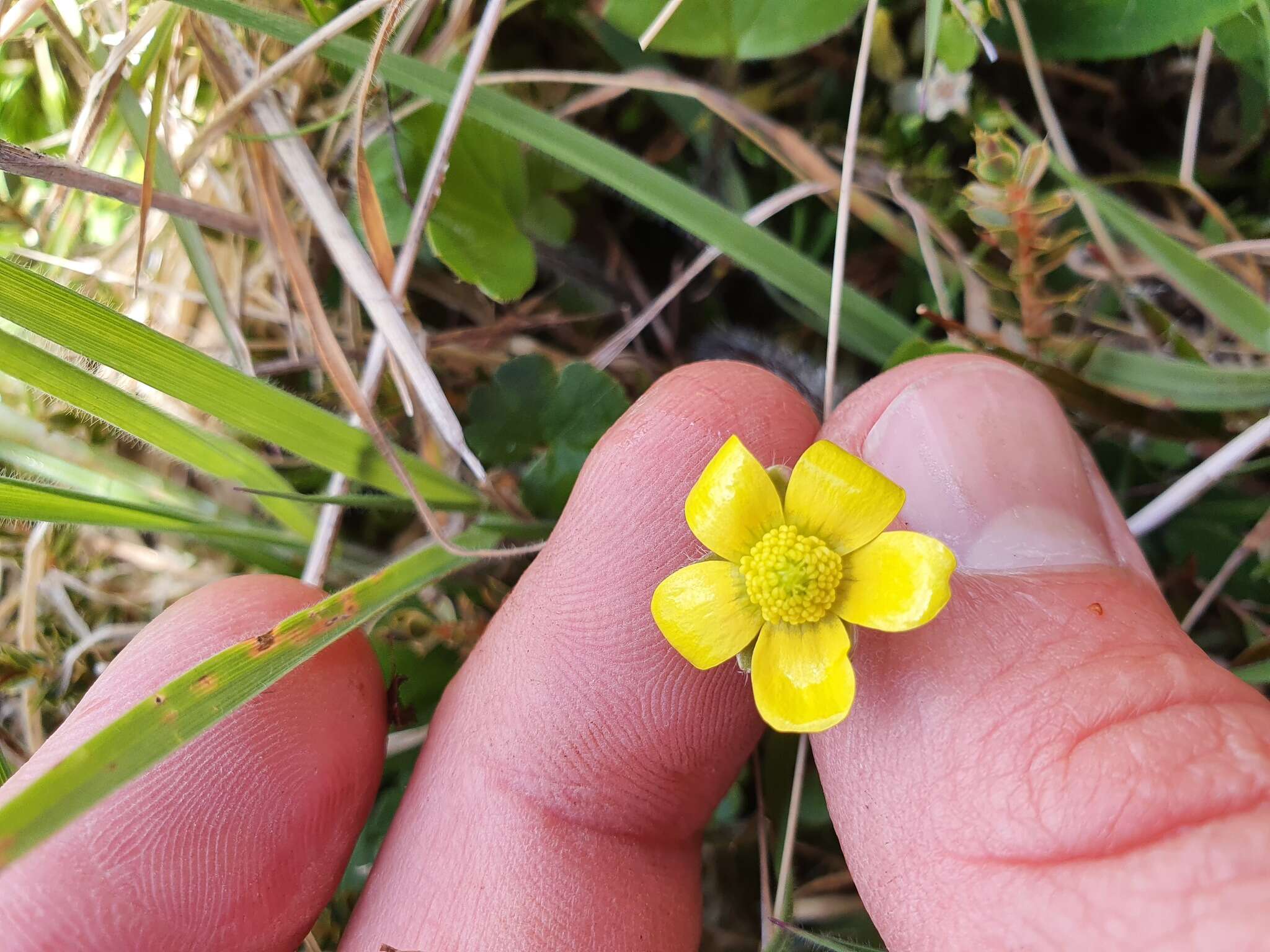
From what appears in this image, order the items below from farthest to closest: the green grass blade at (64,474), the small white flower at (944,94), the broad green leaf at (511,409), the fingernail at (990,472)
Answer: the small white flower at (944,94) → the broad green leaf at (511,409) → the green grass blade at (64,474) → the fingernail at (990,472)

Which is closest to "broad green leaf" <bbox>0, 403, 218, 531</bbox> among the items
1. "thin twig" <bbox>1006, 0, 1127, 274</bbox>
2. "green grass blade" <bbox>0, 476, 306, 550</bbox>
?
"green grass blade" <bbox>0, 476, 306, 550</bbox>

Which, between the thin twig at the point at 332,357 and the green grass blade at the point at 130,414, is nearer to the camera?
the green grass blade at the point at 130,414

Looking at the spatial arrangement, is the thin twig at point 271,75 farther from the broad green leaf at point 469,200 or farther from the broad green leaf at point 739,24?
the broad green leaf at point 739,24

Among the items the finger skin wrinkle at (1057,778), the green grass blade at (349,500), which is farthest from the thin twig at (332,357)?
the finger skin wrinkle at (1057,778)

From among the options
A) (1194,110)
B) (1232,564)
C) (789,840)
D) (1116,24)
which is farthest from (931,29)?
(789,840)

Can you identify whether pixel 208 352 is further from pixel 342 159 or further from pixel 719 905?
pixel 719 905

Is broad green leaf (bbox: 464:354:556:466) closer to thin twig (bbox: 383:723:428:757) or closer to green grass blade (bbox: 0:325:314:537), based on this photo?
green grass blade (bbox: 0:325:314:537)

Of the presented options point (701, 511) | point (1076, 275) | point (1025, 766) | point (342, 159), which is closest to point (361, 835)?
Answer: point (701, 511)
